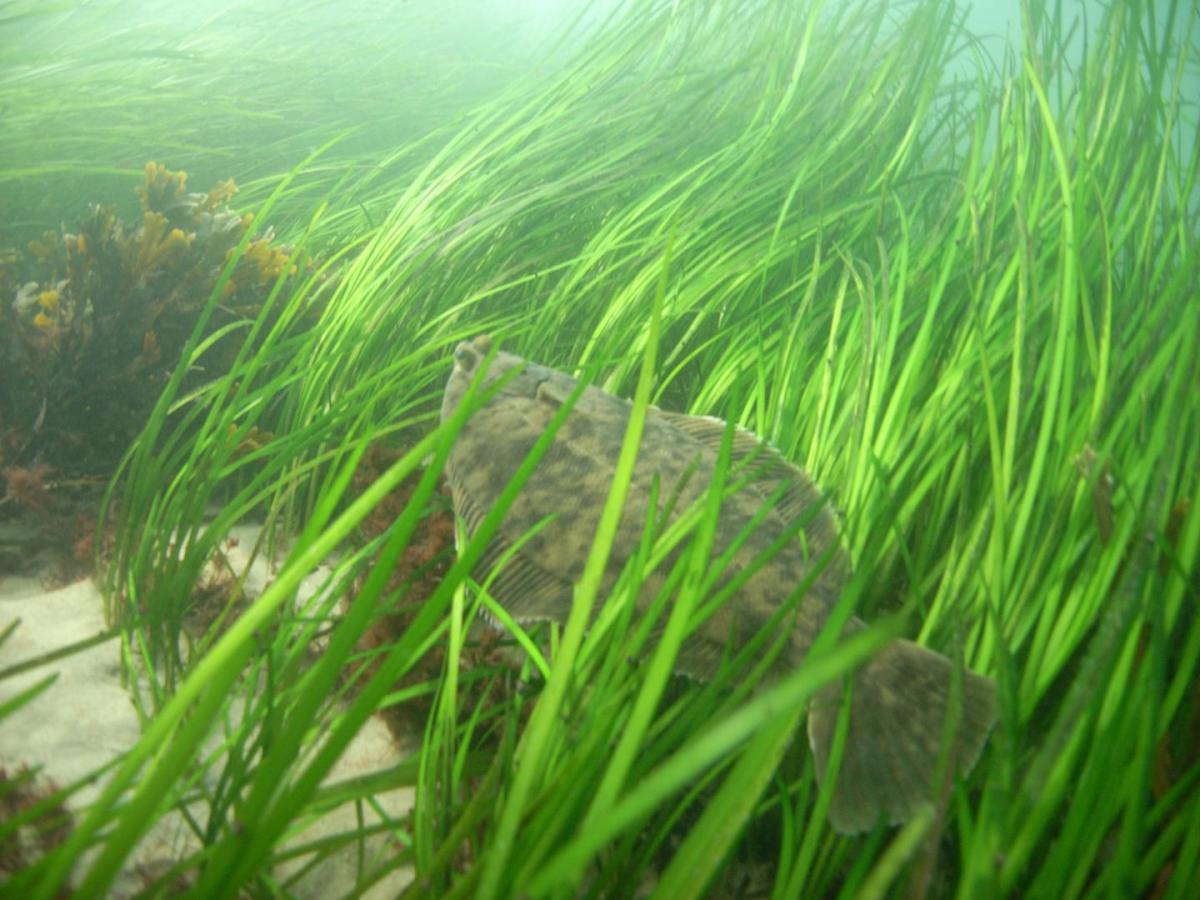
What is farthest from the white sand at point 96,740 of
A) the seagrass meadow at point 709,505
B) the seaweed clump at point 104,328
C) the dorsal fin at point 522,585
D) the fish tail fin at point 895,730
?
the fish tail fin at point 895,730

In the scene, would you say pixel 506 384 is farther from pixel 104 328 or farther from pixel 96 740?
pixel 104 328

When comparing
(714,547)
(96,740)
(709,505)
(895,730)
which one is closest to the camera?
(709,505)

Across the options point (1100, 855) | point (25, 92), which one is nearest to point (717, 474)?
point (1100, 855)

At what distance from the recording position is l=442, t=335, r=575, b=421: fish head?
2.34m

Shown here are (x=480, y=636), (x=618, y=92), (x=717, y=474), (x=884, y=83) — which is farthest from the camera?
(x=618, y=92)

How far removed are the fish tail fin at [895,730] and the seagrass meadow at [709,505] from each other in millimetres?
81

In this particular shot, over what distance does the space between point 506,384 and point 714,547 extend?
975mm

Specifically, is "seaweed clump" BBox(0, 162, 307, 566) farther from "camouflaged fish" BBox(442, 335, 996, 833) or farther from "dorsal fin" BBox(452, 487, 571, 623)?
"dorsal fin" BBox(452, 487, 571, 623)

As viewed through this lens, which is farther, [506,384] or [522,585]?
[506,384]

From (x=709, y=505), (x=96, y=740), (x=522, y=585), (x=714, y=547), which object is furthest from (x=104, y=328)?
(x=709, y=505)

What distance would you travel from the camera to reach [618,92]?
5.11 m

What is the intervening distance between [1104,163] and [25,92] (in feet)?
24.2

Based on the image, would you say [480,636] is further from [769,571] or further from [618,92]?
[618,92]

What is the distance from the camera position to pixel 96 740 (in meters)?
2.06
